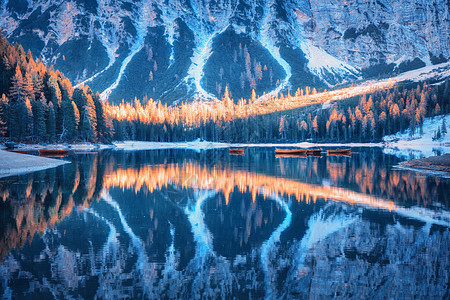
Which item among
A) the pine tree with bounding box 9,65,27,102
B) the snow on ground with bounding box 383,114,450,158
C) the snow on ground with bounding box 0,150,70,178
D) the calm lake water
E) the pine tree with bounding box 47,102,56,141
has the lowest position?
the calm lake water

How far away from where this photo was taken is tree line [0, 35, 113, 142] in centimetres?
8931

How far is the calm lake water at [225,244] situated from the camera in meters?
10.9

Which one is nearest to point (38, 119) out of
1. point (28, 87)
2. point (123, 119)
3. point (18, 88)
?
point (18, 88)

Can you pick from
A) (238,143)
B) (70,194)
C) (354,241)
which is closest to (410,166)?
(354,241)

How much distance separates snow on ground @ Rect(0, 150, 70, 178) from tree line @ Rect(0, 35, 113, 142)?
4397 centimetres

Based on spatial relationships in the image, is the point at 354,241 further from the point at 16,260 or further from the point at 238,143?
the point at 238,143

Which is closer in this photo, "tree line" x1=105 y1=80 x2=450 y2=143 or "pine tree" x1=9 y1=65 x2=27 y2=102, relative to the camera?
"pine tree" x1=9 y1=65 x2=27 y2=102

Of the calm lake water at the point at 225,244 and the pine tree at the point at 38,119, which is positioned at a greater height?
the pine tree at the point at 38,119

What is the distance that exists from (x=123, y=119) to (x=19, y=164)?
128m

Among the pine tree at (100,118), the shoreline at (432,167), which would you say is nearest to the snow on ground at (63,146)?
the pine tree at (100,118)

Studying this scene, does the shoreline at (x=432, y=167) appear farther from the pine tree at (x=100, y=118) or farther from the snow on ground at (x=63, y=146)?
the pine tree at (x=100, y=118)

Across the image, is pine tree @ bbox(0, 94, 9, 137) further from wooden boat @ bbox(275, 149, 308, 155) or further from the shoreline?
the shoreline

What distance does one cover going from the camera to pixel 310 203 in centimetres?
2359

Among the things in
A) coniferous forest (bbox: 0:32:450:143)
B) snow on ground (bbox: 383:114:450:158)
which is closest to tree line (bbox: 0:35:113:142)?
coniferous forest (bbox: 0:32:450:143)
